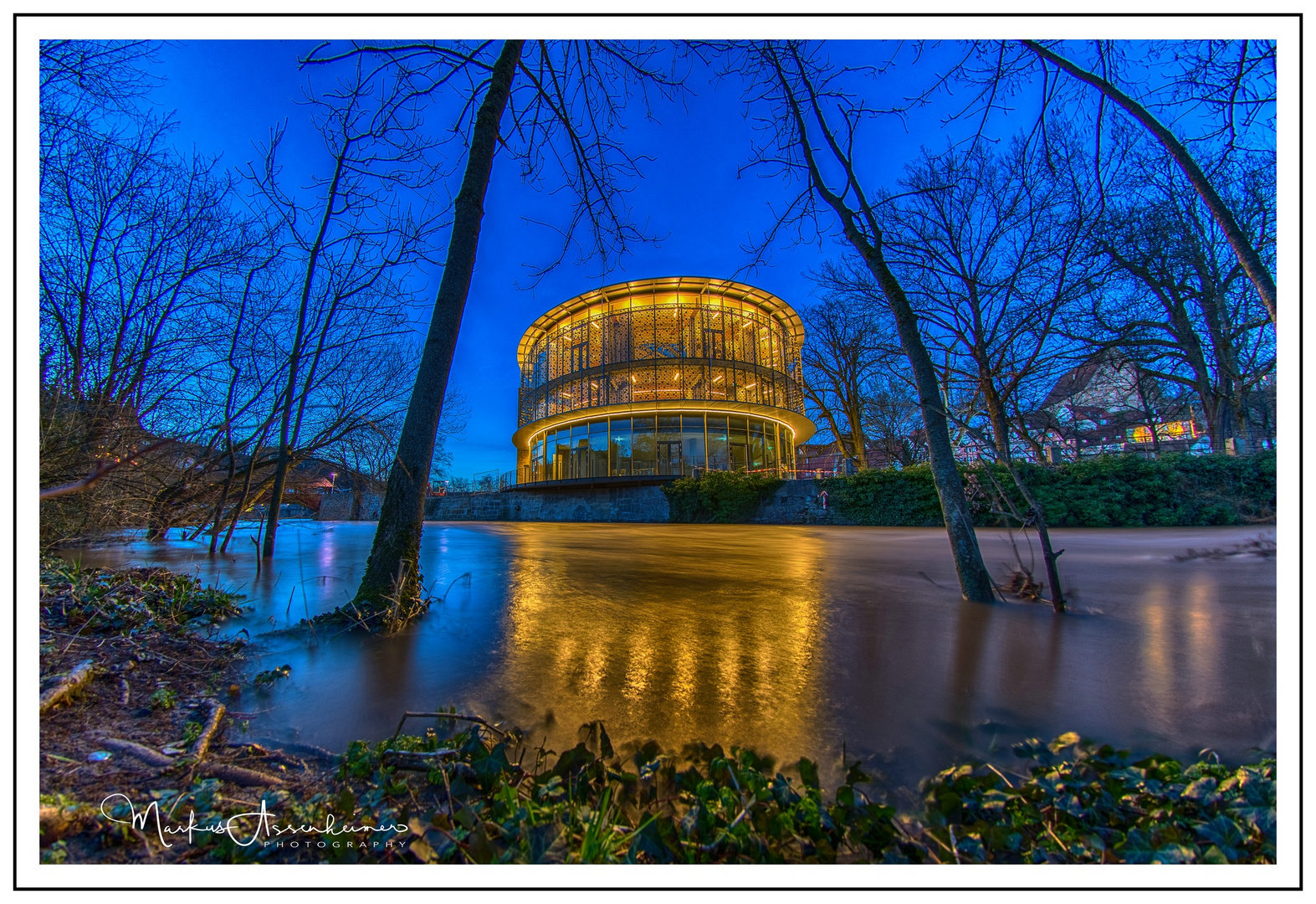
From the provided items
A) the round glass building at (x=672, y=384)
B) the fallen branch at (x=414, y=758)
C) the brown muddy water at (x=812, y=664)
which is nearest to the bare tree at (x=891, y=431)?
the round glass building at (x=672, y=384)

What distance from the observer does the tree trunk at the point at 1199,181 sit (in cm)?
227

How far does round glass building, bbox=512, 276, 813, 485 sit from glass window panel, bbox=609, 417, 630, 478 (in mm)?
44

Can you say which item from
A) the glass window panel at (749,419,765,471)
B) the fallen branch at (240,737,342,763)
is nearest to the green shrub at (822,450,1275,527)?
the glass window panel at (749,419,765,471)

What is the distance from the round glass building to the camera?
21.8 metres

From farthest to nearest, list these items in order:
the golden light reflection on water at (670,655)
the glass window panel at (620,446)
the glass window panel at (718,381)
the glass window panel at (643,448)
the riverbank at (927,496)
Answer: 1. the glass window panel at (718,381)
2. the glass window panel at (620,446)
3. the glass window panel at (643,448)
4. the riverbank at (927,496)
5. the golden light reflection on water at (670,655)

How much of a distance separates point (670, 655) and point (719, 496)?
16.4 m

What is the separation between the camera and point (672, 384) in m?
22.2

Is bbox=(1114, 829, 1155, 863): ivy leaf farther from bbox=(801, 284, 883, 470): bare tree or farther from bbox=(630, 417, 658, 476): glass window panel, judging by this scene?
bbox=(630, 417, 658, 476): glass window panel

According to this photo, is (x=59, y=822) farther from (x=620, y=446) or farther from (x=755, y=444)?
(x=755, y=444)

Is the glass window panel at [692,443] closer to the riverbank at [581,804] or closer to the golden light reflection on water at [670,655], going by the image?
the golden light reflection on water at [670,655]

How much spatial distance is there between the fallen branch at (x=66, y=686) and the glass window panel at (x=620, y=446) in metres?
20.2

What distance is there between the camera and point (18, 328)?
169 centimetres

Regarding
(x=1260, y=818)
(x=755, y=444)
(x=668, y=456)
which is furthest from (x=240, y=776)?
(x=755, y=444)
